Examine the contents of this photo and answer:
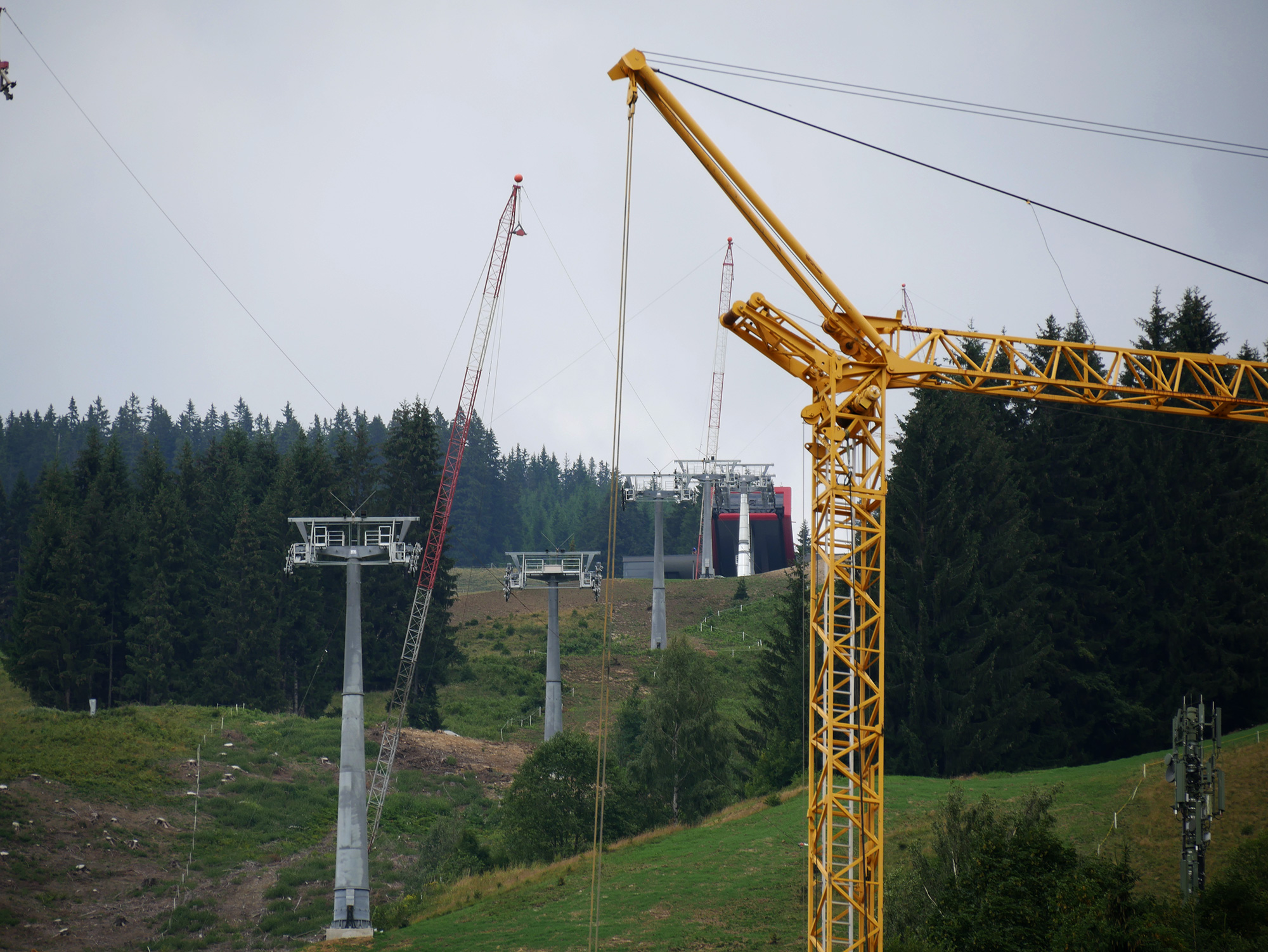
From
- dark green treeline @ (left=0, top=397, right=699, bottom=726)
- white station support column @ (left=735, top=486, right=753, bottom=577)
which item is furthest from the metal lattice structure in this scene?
white station support column @ (left=735, top=486, right=753, bottom=577)

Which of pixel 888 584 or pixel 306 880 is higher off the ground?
pixel 888 584

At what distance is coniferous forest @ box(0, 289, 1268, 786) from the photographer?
5556 centimetres

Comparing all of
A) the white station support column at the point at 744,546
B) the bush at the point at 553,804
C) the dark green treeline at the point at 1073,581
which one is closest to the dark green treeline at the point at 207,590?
the bush at the point at 553,804

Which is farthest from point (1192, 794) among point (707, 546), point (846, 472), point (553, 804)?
point (707, 546)

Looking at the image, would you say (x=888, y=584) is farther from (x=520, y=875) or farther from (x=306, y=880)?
(x=306, y=880)

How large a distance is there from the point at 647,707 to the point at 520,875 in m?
14.0

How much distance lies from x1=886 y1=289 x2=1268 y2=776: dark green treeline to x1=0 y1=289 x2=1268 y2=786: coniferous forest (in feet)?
0.39

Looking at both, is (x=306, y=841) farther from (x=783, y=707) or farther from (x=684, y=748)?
(x=783, y=707)

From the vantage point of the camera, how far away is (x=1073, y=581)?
6088 centimetres

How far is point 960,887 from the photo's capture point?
27.3m

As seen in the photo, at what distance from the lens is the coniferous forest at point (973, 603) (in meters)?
55.6

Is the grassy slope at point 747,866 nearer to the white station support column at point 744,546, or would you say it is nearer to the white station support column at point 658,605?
the white station support column at point 658,605

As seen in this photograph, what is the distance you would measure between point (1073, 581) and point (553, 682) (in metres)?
28.5

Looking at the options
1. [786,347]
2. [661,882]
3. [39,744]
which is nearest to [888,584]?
[661,882]
